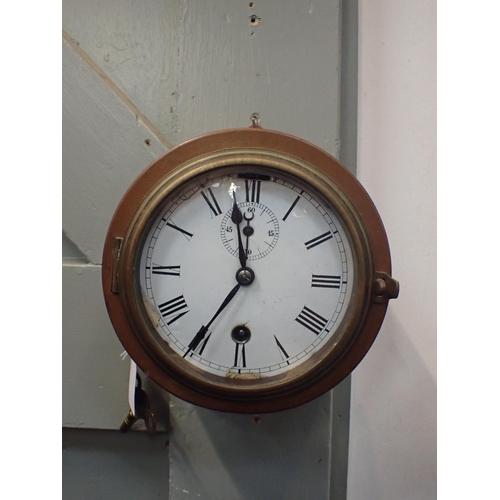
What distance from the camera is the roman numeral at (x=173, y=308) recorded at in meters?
0.70

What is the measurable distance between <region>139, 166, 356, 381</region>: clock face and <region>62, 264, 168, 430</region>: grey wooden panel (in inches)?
11.8

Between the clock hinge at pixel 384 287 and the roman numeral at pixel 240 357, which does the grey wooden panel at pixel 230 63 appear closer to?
the clock hinge at pixel 384 287

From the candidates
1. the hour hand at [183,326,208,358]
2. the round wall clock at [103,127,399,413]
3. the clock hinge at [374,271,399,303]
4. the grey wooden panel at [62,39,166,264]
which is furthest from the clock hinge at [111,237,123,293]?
the clock hinge at [374,271,399,303]

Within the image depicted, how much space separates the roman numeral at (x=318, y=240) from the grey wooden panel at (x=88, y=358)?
0.51m

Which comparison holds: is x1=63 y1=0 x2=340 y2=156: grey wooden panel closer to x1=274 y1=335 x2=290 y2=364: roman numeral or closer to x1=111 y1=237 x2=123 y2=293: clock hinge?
x1=111 y1=237 x2=123 y2=293: clock hinge

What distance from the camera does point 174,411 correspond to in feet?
2.94

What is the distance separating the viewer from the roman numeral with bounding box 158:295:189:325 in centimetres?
70

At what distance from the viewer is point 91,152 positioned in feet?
3.09

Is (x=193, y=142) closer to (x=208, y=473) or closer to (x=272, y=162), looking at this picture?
(x=272, y=162)

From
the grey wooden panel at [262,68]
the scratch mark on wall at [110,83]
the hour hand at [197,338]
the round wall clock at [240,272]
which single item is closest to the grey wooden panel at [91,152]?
the scratch mark on wall at [110,83]

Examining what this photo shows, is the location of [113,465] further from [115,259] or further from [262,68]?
[262,68]

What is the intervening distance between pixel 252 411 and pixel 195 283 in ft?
0.78

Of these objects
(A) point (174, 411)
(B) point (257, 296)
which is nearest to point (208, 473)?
(A) point (174, 411)

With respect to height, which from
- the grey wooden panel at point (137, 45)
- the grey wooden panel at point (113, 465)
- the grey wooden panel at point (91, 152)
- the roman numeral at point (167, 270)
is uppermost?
the grey wooden panel at point (137, 45)
